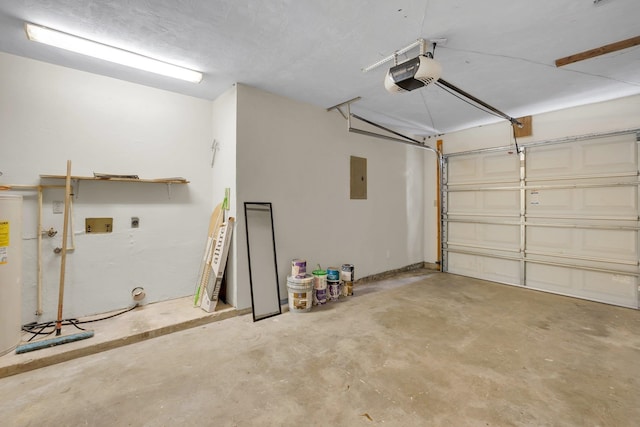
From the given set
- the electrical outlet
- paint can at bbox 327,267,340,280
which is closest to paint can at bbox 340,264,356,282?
paint can at bbox 327,267,340,280

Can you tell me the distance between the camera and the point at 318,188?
412cm

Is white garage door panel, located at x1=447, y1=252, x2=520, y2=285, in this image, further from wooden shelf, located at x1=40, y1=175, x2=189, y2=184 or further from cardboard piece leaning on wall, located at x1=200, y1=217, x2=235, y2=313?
wooden shelf, located at x1=40, y1=175, x2=189, y2=184

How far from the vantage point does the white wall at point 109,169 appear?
107 inches

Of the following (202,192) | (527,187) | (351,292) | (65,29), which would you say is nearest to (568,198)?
(527,187)

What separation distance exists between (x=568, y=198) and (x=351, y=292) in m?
3.48

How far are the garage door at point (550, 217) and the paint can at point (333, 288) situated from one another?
2835 millimetres

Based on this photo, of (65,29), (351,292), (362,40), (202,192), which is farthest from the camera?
(351,292)

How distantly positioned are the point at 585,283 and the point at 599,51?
313 cm

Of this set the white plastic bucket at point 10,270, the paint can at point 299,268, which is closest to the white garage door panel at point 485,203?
the paint can at point 299,268

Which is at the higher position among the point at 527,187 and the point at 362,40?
the point at 362,40

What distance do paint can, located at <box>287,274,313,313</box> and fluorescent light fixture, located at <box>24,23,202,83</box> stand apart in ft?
8.21

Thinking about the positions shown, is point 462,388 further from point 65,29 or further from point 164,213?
point 65,29

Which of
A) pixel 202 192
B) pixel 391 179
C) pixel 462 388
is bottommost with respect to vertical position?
pixel 462 388

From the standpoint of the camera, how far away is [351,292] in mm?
4078
